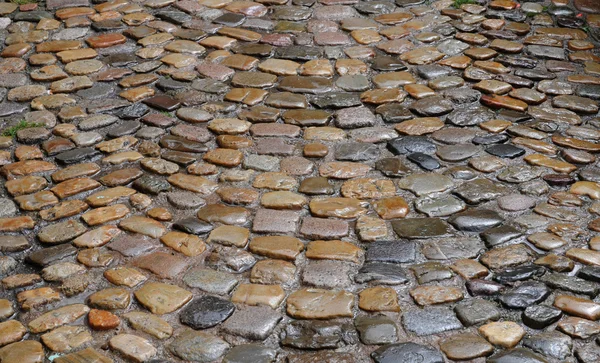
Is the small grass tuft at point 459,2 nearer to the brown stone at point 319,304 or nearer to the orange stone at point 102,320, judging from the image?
the brown stone at point 319,304

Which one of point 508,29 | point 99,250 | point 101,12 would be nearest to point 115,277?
point 99,250

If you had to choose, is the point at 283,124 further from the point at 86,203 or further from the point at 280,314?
the point at 280,314

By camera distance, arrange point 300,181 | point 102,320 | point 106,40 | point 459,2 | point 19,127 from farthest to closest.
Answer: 1. point 459,2
2. point 106,40
3. point 19,127
4. point 300,181
5. point 102,320

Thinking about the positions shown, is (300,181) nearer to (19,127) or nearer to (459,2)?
(19,127)

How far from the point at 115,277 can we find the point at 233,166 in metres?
1.04

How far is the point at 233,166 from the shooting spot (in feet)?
13.3

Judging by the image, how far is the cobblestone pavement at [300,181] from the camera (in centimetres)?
294

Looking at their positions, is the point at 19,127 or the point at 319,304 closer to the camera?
the point at 319,304

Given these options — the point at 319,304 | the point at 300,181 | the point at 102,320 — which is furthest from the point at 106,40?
the point at 319,304

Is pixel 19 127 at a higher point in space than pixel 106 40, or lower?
lower

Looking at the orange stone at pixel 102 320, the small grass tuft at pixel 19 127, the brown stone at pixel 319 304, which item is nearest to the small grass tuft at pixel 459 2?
the small grass tuft at pixel 19 127

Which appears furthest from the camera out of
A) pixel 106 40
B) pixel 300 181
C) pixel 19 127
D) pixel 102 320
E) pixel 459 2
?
pixel 459 2

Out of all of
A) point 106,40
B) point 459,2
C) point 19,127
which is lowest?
point 19,127

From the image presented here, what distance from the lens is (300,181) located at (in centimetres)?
390
